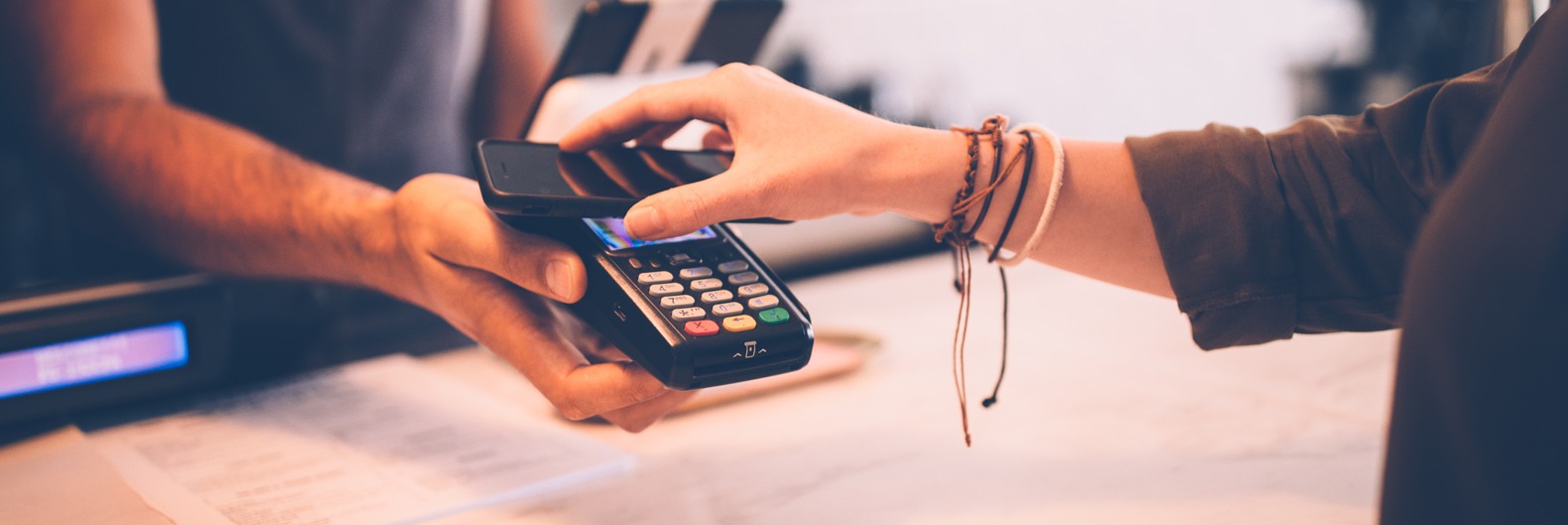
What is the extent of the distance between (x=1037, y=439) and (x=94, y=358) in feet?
1.99

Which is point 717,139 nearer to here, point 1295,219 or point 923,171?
point 923,171

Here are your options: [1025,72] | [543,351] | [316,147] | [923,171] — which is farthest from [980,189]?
[1025,72]

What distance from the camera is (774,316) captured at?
0.51 metres

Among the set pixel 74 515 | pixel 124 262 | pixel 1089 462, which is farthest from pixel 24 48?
pixel 1089 462

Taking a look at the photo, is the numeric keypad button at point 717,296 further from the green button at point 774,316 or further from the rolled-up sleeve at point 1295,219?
the rolled-up sleeve at point 1295,219

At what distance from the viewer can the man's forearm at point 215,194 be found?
0.70m

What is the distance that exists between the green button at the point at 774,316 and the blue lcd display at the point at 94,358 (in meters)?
0.43

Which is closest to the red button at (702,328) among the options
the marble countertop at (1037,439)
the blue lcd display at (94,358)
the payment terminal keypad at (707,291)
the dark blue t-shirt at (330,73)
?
the payment terminal keypad at (707,291)

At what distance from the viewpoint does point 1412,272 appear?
0.32 metres

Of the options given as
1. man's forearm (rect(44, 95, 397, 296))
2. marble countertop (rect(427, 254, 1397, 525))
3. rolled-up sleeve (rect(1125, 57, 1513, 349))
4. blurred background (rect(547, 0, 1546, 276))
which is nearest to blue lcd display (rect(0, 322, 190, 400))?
man's forearm (rect(44, 95, 397, 296))

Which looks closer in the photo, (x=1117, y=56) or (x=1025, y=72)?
(x=1025, y=72)

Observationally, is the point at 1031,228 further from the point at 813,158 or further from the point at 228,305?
the point at 228,305

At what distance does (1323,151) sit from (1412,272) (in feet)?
0.85

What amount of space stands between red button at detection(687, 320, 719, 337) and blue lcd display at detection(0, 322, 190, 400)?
412mm
